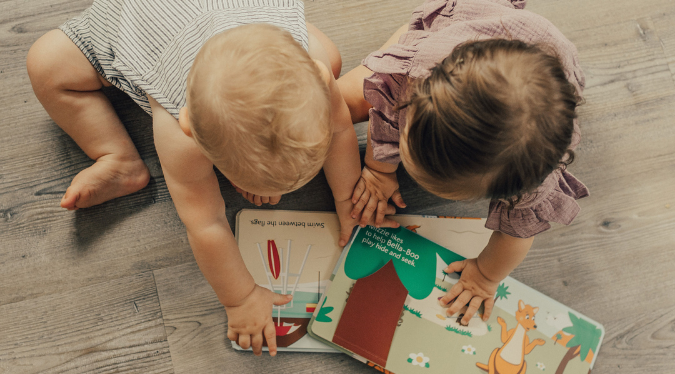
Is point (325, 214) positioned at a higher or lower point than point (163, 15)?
lower

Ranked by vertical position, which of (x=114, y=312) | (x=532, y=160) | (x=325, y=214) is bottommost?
(x=114, y=312)

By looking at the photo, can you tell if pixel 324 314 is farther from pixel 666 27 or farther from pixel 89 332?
pixel 666 27

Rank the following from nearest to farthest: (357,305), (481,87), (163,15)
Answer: (481,87) → (163,15) → (357,305)

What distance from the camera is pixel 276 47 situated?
0.34m

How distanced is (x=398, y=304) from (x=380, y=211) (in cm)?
13

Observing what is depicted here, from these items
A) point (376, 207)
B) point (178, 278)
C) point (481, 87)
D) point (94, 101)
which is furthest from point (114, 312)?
point (481, 87)

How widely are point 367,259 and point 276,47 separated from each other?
346 millimetres

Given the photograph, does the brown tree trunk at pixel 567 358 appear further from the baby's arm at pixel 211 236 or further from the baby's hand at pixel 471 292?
the baby's arm at pixel 211 236

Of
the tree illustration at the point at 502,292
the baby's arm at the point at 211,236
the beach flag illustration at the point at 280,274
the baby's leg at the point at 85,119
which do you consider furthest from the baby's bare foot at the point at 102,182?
the tree illustration at the point at 502,292

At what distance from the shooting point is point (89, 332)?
1.97ft

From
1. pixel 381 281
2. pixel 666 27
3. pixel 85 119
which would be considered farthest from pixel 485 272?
pixel 85 119

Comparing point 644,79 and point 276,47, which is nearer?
point 276,47

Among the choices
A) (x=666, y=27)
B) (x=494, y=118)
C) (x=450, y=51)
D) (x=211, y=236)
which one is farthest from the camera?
(x=666, y=27)

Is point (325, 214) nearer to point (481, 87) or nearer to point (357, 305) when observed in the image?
point (357, 305)
